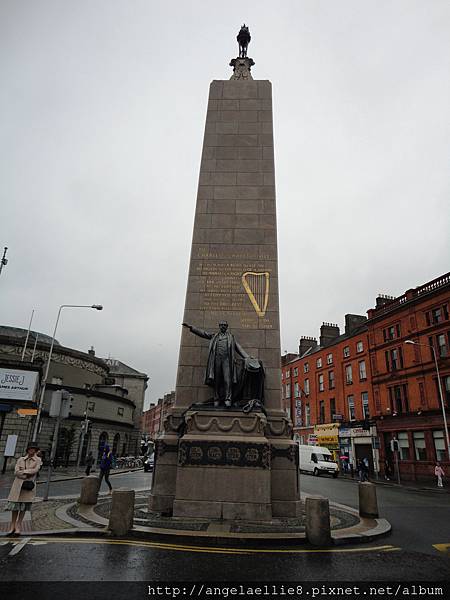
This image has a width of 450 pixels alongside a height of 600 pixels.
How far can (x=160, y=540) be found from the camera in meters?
7.71

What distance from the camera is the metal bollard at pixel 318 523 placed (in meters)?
7.76

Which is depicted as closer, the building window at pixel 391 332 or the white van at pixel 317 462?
the white van at pixel 317 462

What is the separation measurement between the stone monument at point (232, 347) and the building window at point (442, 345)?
92.4ft

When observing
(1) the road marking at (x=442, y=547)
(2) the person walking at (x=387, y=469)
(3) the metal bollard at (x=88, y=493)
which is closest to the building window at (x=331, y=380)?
(2) the person walking at (x=387, y=469)

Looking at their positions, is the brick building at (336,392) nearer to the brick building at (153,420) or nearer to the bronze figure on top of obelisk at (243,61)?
the bronze figure on top of obelisk at (243,61)

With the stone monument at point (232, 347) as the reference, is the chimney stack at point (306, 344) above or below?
above

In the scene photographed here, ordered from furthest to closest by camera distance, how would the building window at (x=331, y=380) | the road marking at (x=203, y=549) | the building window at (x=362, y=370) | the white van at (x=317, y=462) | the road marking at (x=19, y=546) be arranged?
1. the building window at (x=331, y=380)
2. the building window at (x=362, y=370)
3. the white van at (x=317, y=462)
4. the road marking at (x=203, y=549)
5. the road marking at (x=19, y=546)

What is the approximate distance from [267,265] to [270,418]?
18.3ft

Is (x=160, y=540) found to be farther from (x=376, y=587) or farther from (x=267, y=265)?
(x=267, y=265)

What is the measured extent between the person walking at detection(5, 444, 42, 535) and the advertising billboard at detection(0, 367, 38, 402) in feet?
88.1

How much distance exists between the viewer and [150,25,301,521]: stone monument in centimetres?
1032

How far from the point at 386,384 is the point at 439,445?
8.87 meters

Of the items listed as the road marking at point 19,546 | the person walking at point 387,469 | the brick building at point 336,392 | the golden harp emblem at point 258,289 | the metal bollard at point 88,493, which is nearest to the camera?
the road marking at point 19,546

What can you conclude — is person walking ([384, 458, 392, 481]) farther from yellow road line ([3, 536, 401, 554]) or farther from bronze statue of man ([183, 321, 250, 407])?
yellow road line ([3, 536, 401, 554])
